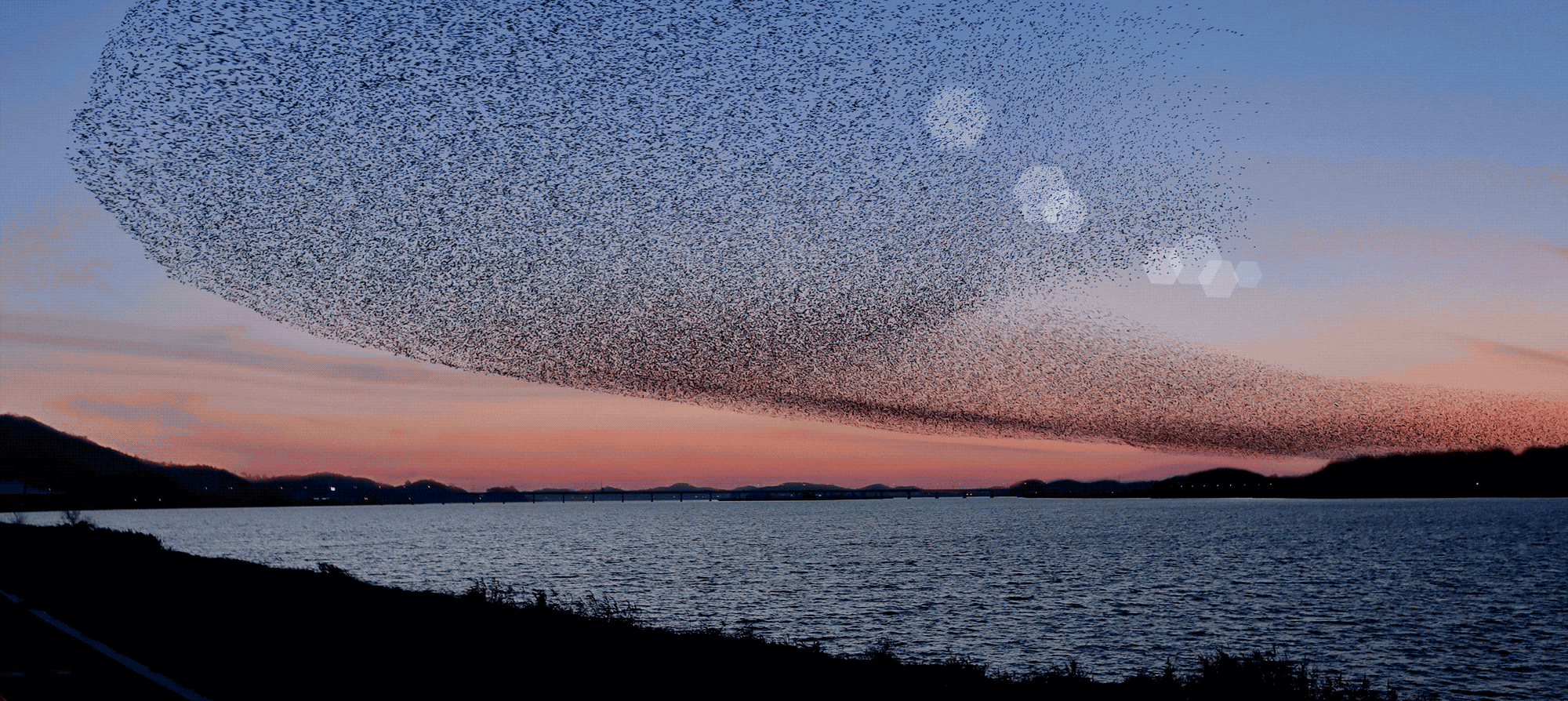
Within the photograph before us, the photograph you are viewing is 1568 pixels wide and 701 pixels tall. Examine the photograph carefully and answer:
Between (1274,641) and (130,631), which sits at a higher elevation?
(130,631)

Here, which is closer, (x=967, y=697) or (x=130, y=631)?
(x=967, y=697)

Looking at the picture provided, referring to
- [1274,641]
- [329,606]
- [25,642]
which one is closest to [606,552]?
[1274,641]

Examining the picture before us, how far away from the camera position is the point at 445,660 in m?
19.4

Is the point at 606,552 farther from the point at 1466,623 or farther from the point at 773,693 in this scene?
the point at 773,693

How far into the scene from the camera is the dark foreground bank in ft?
55.9

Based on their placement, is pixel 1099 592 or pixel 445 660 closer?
pixel 445 660

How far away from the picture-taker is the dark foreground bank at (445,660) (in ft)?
55.9

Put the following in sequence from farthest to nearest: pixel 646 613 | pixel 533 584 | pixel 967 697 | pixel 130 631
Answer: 1. pixel 533 584
2. pixel 646 613
3. pixel 130 631
4. pixel 967 697

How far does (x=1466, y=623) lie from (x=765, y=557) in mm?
61000

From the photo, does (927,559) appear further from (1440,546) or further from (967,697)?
(967,697)

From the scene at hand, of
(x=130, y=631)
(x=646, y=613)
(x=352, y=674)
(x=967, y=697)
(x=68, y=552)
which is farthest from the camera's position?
(x=646, y=613)

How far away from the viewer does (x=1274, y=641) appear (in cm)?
4753

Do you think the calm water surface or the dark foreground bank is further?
the calm water surface

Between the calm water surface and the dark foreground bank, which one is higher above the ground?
the dark foreground bank
